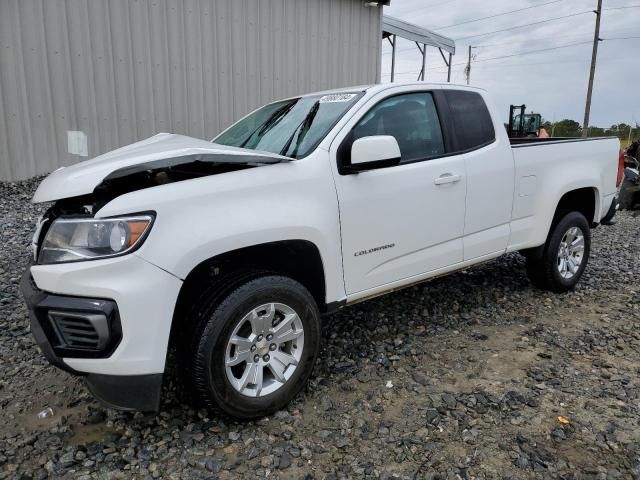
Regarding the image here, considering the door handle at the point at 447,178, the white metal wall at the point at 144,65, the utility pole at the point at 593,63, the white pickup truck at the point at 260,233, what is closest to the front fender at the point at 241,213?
the white pickup truck at the point at 260,233

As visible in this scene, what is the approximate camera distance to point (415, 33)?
12656mm

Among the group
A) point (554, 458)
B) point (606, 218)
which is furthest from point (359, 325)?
point (606, 218)

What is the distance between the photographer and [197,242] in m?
2.28

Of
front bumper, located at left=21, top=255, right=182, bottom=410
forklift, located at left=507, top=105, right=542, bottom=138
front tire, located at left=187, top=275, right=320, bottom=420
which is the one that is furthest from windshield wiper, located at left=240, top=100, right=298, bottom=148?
forklift, located at left=507, top=105, right=542, bottom=138

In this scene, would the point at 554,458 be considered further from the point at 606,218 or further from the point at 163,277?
the point at 606,218

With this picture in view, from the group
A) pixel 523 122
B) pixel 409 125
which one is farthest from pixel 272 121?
pixel 523 122

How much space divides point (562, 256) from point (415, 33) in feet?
31.9

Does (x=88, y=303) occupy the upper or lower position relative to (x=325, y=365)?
upper

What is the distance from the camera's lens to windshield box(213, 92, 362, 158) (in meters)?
3.02

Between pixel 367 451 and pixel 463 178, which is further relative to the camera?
pixel 463 178

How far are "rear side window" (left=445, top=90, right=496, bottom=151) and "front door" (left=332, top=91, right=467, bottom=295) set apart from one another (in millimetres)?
188

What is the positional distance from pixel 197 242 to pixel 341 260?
0.91m

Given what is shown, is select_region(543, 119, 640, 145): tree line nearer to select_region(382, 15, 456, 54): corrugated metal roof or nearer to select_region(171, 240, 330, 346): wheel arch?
select_region(382, 15, 456, 54): corrugated metal roof

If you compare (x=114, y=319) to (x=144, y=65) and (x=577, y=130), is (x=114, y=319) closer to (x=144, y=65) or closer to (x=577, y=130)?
(x=144, y=65)
